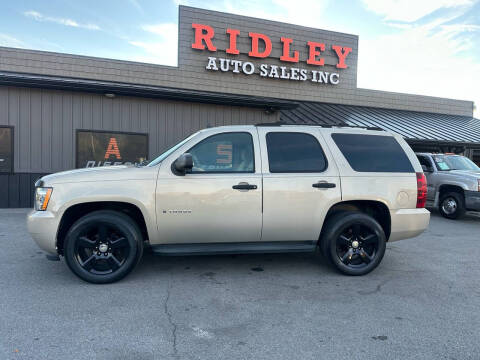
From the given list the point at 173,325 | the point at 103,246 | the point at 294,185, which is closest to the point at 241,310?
the point at 173,325

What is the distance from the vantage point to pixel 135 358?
2.62m

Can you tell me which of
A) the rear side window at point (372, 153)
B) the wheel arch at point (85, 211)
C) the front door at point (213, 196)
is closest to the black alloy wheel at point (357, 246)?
the rear side window at point (372, 153)

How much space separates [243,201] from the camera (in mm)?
4262

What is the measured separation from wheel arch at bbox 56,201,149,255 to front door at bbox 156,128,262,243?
1.40 feet

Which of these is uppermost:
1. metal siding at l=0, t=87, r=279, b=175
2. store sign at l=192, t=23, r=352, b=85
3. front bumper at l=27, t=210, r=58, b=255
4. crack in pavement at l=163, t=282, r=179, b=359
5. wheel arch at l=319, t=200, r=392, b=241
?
store sign at l=192, t=23, r=352, b=85

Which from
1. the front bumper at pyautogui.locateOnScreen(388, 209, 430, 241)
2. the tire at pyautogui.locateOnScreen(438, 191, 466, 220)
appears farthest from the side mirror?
the tire at pyautogui.locateOnScreen(438, 191, 466, 220)

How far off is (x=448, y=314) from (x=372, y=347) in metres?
1.20

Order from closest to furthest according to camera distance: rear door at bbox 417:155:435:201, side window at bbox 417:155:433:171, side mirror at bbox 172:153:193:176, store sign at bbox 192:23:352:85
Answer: side mirror at bbox 172:153:193:176 → rear door at bbox 417:155:435:201 → side window at bbox 417:155:433:171 → store sign at bbox 192:23:352:85

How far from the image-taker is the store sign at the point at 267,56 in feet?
43.9

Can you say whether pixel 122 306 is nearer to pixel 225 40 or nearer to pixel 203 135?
pixel 203 135

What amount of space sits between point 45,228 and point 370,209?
4200mm

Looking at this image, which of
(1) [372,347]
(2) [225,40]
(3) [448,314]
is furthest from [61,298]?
(2) [225,40]

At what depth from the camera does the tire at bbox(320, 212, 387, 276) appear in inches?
176

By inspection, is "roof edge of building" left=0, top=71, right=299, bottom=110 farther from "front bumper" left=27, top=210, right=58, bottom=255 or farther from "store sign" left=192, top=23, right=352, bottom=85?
"front bumper" left=27, top=210, right=58, bottom=255
